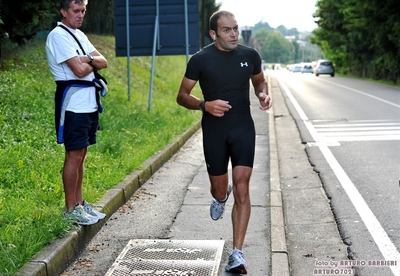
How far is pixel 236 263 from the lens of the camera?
523cm

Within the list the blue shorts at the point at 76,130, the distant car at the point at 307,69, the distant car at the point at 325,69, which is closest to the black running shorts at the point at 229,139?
the blue shorts at the point at 76,130

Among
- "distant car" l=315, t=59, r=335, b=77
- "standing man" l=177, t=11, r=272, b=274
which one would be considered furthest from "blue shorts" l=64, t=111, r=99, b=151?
"distant car" l=315, t=59, r=335, b=77

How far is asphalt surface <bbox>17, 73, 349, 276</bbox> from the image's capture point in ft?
18.0

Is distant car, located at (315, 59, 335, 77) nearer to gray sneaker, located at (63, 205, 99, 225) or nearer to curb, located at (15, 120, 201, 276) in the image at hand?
curb, located at (15, 120, 201, 276)

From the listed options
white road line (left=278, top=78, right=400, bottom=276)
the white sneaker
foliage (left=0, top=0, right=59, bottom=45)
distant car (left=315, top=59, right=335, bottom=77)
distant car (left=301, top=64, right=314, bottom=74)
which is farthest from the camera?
distant car (left=301, top=64, right=314, bottom=74)

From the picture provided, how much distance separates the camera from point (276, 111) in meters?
20.6

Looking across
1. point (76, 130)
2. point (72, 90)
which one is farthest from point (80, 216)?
point (72, 90)

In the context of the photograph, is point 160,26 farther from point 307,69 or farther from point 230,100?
point 307,69

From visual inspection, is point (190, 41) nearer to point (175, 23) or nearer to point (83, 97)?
point (175, 23)

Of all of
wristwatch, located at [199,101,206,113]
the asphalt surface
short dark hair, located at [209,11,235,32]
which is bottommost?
the asphalt surface

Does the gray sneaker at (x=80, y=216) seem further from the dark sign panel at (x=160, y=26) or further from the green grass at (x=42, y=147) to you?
the dark sign panel at (x=160, y=26)

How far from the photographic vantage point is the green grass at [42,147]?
18.1 ft

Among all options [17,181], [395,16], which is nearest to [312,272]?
[17,181]

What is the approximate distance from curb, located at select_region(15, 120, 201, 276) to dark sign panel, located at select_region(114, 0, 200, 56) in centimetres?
666
